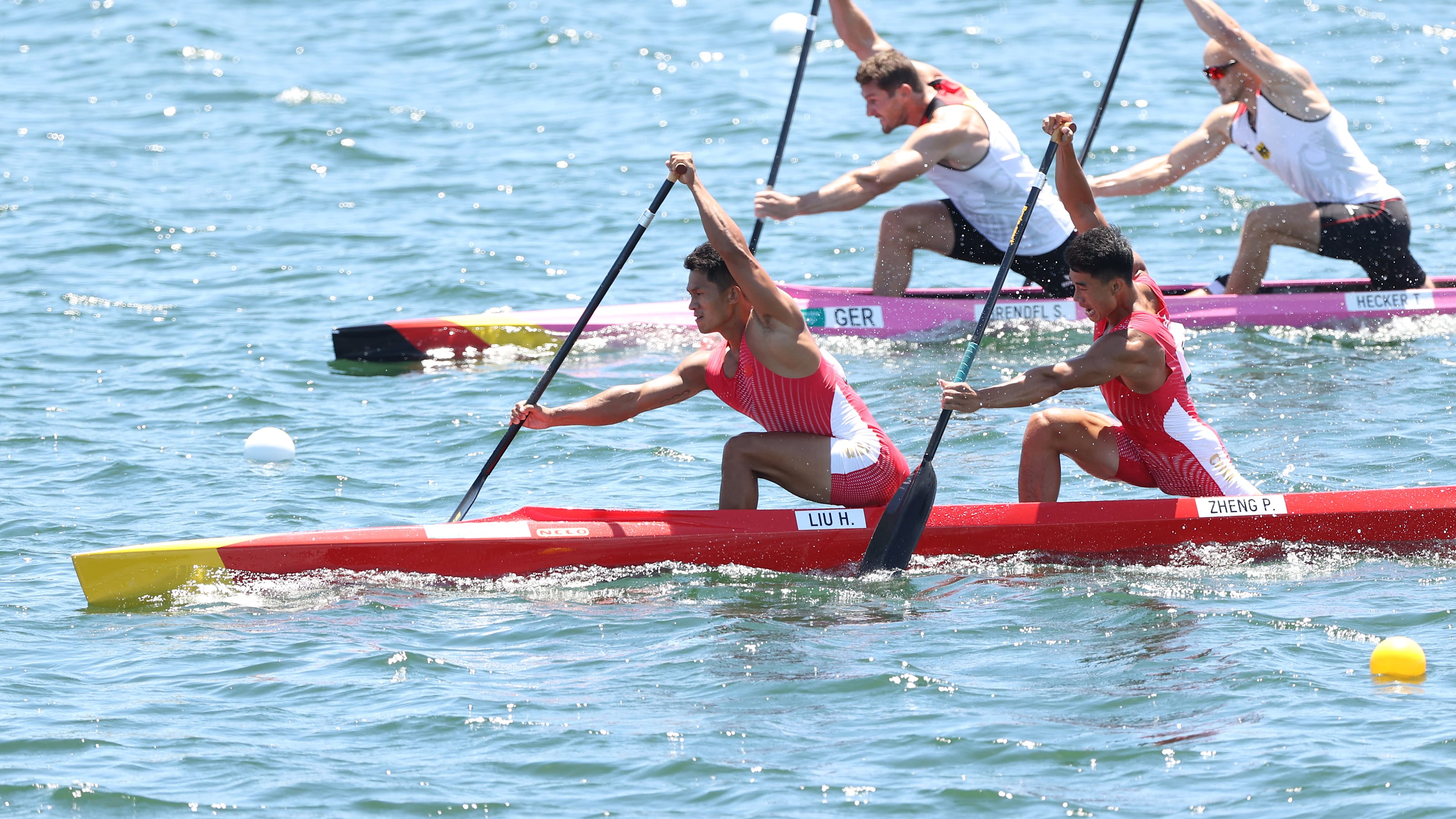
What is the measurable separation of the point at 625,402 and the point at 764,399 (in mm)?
576

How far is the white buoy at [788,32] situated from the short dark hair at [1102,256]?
12.5 metres

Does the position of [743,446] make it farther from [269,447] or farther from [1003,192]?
[1003,192]

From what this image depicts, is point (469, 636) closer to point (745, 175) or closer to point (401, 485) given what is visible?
point (401, 485)

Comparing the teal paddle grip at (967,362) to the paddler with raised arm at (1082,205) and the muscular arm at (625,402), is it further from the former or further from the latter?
the muscular arm at (625,402)

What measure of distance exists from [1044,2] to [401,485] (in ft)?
→ 44.9

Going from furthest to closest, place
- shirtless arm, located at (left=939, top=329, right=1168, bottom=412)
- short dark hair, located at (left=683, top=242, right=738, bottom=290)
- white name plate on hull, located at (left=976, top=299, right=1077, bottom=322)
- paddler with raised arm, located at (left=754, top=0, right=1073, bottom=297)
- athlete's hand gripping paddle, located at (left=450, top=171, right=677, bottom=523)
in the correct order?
white name plate on hull, located at (left=976, top=299, right=1077, bottom=322), paddler with raised arm, located at (left=754, top=0, right=1073, bottom=297), athlete's hand gripping paddle, located at (left=450, top=171, right=677, bottom=523), shirtless arm, located at (left=939, top=329, right=1168, bottom=412), short dark hair, located at (left=683, top=242, right=738, bottom=290)

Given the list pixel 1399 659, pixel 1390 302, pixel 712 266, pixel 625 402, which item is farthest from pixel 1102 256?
pixel 1390 302

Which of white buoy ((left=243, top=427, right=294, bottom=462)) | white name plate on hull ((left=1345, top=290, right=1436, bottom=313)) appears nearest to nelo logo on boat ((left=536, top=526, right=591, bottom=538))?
white buoy ((left=243, top=427, right=294, bottom=462))

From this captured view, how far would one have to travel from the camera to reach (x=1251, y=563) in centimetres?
645

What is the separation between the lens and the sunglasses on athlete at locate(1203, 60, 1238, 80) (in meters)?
9.58

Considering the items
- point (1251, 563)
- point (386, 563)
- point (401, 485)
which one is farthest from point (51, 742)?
point (1251, 563)

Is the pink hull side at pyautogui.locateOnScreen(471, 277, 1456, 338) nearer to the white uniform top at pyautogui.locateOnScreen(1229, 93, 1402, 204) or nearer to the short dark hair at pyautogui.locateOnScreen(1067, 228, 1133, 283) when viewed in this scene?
the white uniform top at pyautogui.locateOnScreen(1229, 93, 1402, 204)

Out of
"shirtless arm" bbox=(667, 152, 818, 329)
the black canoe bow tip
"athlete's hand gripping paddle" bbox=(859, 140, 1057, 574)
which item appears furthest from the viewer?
the black canoe bow tip

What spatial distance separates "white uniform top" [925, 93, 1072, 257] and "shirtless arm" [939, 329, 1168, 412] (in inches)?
132
